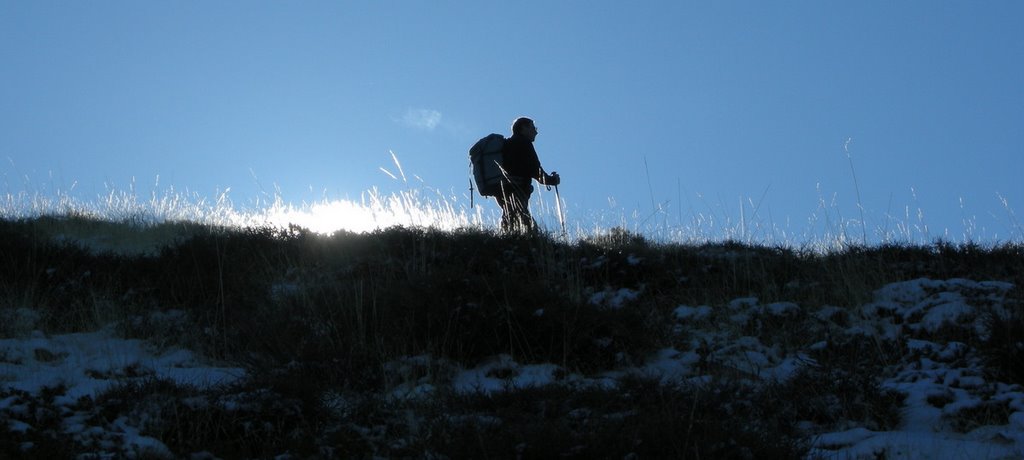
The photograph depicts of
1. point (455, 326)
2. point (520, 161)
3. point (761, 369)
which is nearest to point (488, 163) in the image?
point (520, 161)

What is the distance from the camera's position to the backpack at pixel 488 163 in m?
11.0

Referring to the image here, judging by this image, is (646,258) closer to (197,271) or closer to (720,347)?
(720,347)

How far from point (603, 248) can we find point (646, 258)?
2.23ft

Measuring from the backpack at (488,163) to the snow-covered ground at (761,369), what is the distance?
3.91 m

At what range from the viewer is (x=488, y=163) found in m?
11.1

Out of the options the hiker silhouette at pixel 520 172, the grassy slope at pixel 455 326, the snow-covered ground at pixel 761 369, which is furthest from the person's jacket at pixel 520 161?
the snow-covered ground at pixel 761 369

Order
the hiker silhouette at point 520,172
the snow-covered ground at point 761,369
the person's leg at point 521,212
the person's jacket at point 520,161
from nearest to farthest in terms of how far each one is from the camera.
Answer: the snow-covered ground at point 761,369, the person's leg at point 521,212, the hiker silhouette at point 520,172, the person's jacket at point 520,161

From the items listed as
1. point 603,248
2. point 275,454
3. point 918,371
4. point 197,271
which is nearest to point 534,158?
point 603,248

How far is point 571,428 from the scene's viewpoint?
4.29m

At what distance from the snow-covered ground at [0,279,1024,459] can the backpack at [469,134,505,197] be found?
3.91 meters

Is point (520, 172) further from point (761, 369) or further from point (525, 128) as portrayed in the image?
point (761, 369)

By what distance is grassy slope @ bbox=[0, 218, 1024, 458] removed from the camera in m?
4.27

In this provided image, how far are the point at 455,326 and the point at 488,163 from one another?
531 cm

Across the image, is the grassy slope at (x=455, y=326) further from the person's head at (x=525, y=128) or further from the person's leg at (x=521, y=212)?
the person's head at (x=525, y=128)
